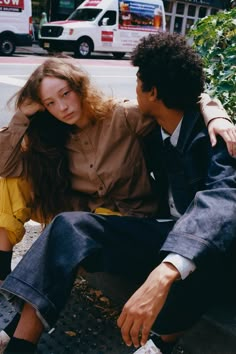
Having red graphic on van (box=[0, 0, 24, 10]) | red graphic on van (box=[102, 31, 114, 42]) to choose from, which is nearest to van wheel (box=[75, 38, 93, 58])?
red graphic on van (box=[102, 31, 114, 42])

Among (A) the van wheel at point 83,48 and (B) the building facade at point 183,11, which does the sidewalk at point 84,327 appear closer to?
(A) the van wheel at point 83,48

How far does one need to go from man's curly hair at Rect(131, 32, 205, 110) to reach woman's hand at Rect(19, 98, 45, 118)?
58 centimetres

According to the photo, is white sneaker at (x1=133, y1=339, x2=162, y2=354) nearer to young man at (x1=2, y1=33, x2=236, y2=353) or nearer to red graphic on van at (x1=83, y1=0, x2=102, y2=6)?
young man at (x1=2, y1=33, x2=236, y2=353)

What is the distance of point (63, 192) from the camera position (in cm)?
252

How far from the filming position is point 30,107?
8.24ft

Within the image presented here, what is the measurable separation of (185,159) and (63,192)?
0.72 metres

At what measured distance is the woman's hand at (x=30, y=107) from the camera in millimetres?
2496

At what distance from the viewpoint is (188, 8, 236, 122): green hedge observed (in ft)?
8.30

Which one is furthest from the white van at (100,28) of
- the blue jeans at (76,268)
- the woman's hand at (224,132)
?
the blue jeans at (76,268)

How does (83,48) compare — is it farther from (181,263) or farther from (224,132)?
(181,263)

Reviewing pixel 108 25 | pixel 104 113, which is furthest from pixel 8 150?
pixel 108 25

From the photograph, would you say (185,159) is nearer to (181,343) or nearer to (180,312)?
(180,312)

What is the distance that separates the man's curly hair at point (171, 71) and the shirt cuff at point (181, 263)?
781 millimetres

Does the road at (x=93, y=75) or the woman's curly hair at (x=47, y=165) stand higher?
the woman's curly hair at (x=47, y=165)
